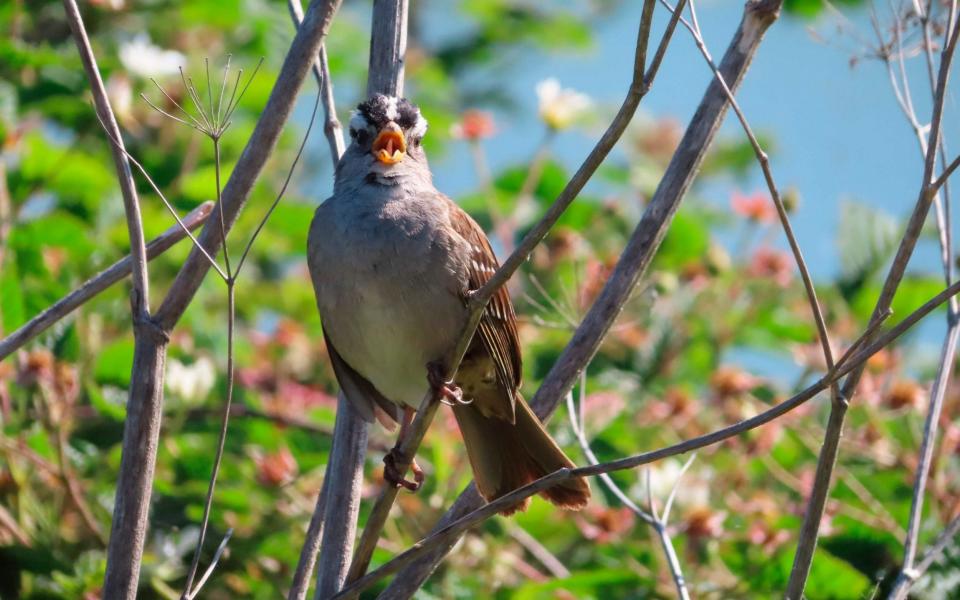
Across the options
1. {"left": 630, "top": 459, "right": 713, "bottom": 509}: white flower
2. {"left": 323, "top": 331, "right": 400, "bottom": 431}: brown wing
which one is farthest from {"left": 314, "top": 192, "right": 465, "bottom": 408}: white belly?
{"left": 630, "top": 459, "right": 713, "bottom": 509}: white flower

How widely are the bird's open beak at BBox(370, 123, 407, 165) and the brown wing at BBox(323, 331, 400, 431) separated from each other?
47cm

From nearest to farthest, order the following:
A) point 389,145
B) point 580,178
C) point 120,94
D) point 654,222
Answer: point 580,178 → point 654,222 → point 389,145 → point 120,94

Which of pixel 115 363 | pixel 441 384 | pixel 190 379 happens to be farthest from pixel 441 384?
pixel 115 363

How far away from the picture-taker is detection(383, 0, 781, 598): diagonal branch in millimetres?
2631

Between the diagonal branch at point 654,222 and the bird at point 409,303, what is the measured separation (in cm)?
32

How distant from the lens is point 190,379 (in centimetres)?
380

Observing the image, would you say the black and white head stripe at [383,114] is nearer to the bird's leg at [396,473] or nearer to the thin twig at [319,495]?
the thin twig at [319,495]

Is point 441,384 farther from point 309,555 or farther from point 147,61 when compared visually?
point 147,61

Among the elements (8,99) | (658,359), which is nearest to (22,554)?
(8,99)

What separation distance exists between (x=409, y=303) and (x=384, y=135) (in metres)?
0.46

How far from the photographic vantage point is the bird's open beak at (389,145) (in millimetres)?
3268

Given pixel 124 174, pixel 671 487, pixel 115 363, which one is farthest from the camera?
pixel 115 363

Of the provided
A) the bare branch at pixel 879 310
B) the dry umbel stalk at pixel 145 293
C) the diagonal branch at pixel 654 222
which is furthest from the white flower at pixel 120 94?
the bare branch at pixel 879 310

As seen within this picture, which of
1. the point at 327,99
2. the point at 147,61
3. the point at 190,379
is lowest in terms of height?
the point at 190,379
